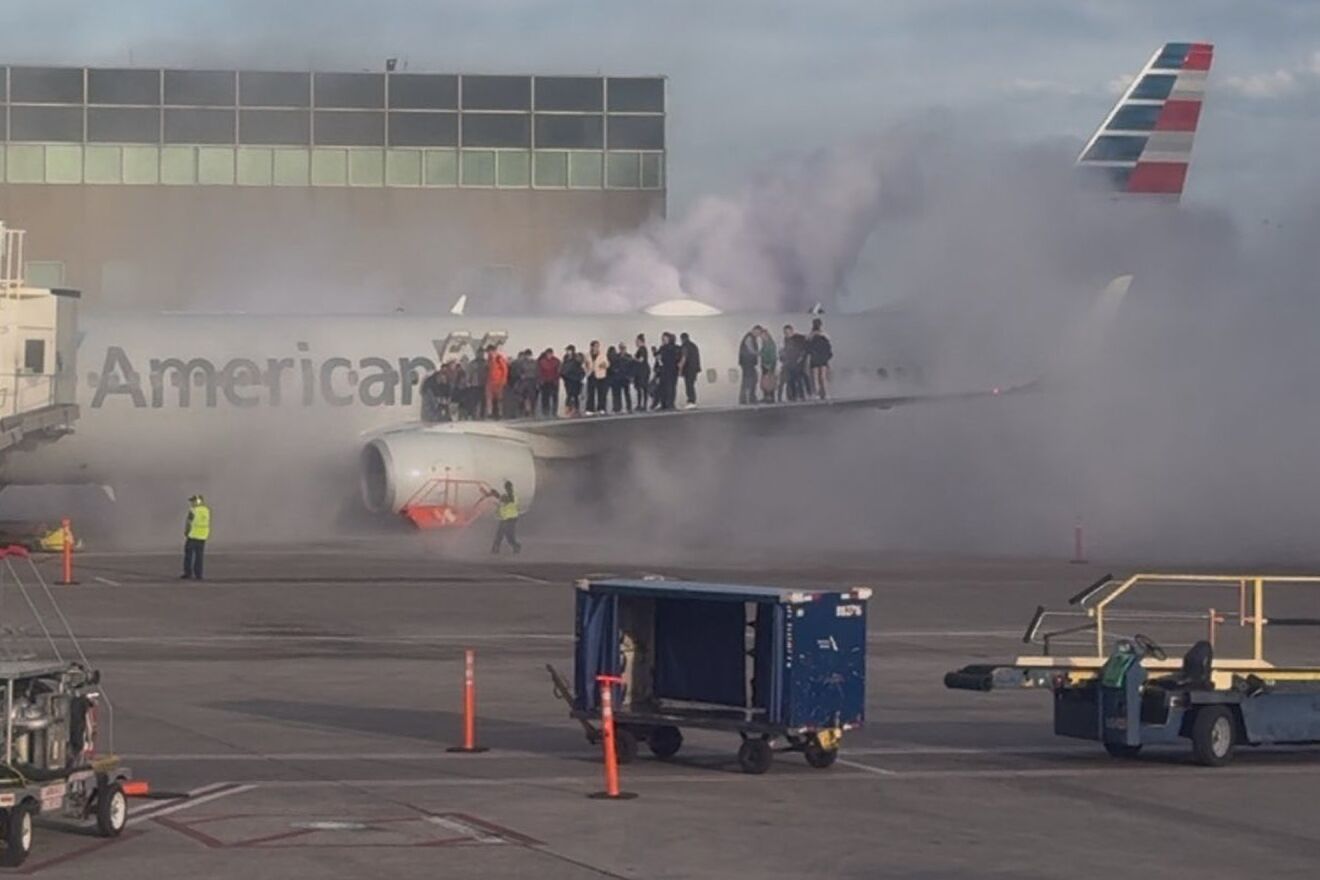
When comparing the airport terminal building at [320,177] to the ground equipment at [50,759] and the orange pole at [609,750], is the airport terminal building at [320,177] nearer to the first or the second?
the orange pole at [609,750]

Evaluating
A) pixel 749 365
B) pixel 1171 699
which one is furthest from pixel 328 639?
pixel 749 365

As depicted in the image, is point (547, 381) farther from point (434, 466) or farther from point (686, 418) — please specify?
point (434, 466)

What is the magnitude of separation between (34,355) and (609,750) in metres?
27.3

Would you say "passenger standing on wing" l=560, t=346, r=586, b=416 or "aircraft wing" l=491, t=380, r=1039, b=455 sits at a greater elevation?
"passenger standing on wing" l=560, t=346, r=586, b=416

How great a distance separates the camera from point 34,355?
4191 cm

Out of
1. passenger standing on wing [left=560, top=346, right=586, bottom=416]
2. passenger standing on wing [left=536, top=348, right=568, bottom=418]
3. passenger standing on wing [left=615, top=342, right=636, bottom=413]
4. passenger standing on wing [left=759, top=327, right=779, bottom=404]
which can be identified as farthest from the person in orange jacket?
passenger standing on wing [left=759, top=327, right=779, bottom=404]

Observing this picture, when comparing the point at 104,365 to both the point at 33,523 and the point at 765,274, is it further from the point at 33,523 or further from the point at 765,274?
the point at 765,274

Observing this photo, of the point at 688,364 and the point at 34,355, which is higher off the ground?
the point at 688,364

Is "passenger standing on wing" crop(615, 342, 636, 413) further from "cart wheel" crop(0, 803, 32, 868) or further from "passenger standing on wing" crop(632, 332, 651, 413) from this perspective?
"cart wheel" crop(0, 803, 32, 868)

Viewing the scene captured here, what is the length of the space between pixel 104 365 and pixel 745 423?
12.1 meters

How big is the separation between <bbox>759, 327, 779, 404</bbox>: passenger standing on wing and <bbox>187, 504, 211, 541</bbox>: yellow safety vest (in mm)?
13815

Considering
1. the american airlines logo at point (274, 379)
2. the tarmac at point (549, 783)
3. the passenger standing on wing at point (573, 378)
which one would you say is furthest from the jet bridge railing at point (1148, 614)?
the american airlines logo at point (274, 379)

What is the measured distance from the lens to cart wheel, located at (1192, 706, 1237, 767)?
18766mm

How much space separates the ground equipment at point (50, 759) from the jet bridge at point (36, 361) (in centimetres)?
2716
